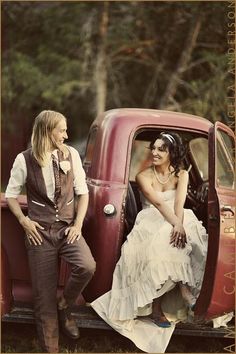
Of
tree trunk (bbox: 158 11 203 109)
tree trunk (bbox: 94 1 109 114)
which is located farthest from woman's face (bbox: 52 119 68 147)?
tree trunk (bbox: 94 1 109 114)

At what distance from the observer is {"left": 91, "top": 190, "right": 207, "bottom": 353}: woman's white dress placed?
4.52 metres

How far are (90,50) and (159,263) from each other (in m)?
11.8

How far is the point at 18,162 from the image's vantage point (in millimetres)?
4445

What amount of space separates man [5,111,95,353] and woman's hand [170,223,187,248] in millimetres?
636

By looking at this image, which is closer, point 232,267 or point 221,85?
point 232,267

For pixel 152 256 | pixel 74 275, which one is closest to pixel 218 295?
pixel 152 256

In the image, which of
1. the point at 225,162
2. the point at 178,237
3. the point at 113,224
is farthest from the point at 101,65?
the point at 178,237

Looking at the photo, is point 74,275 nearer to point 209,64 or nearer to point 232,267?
point 232,267

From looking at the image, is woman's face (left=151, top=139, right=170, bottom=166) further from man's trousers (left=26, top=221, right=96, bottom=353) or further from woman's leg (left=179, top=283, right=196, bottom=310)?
woman's leg (left=179, top=283, right=196, bottom=310)

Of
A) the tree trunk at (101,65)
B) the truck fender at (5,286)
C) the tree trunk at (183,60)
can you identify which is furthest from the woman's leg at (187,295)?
the tree trunk at (101,65)

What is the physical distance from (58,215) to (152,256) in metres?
0.75

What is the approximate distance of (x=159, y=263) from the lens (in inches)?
178

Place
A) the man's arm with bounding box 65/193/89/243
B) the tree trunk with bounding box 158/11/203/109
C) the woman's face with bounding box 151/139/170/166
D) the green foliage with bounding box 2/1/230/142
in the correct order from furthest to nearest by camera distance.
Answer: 1. the green foliage with bounding box 2/1/230/142
2. the tree trunk with bounding box 158/11/203/109
3. the woman's face with bounding box 151/139/170/166
4. the man's arm with bounding box 65/193/89/243

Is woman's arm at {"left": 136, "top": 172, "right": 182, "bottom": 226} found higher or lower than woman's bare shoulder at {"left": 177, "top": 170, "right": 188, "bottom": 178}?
lower
